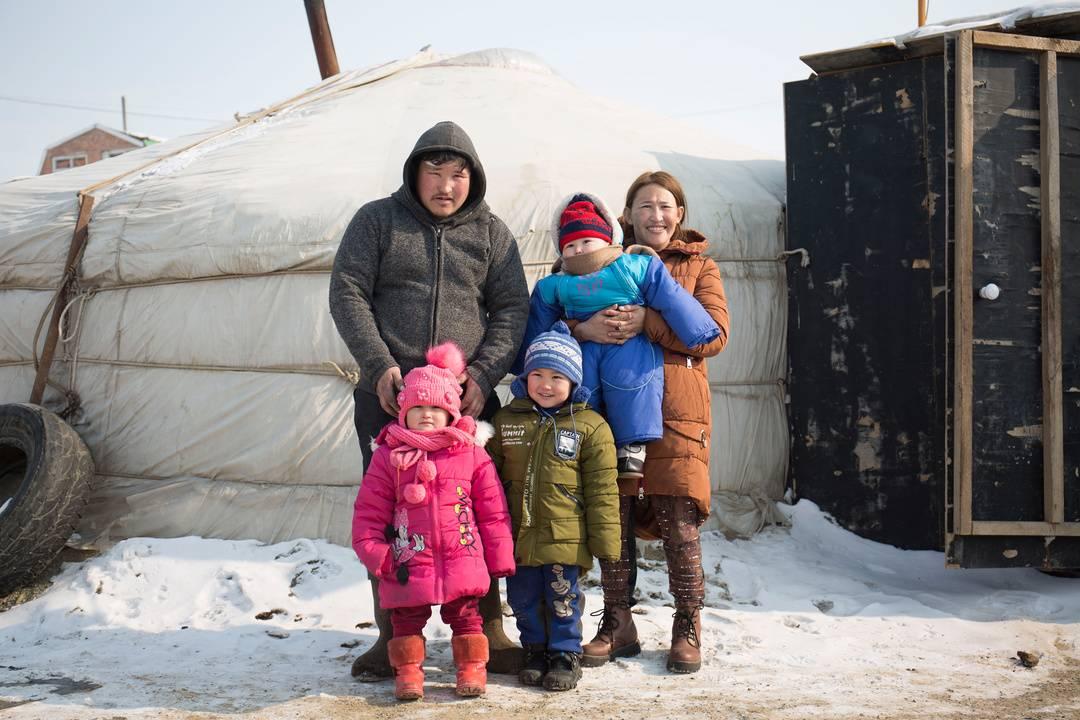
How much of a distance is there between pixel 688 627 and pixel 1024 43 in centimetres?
245

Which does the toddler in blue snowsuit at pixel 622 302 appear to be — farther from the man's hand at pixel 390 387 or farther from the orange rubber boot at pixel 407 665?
the orange rubber boot at pixel 407 665

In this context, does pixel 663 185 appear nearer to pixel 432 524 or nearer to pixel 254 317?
pixel 432 524

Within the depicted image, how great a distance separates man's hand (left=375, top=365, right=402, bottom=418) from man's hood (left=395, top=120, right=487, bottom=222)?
1.47 ft

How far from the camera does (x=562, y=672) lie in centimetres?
256

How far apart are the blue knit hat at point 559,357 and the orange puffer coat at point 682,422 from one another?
0.24 m

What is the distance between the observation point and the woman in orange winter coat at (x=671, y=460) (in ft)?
8.78

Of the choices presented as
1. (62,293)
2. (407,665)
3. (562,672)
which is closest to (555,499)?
(562,672)

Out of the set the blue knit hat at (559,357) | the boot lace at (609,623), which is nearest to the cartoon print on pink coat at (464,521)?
the blue knit hat at (559,357)

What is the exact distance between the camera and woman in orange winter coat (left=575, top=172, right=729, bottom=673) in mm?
2676

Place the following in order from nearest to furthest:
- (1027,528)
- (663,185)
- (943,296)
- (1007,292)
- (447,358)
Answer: (447,358), (663,185), (1027,528), (1007,292), (943,296)

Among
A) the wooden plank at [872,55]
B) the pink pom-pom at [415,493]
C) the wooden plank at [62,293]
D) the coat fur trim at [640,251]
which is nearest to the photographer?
the pink pom-pom at [415,493]

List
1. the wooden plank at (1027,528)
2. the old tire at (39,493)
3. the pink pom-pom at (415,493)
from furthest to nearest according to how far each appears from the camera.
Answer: the old tire at (39,493) → the wooden plank at (1027,528) → the pink pom-pom at (415,493)

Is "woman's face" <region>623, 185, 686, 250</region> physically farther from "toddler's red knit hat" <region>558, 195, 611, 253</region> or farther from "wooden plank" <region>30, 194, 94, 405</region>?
"wooden plank" <region>30, 194, 94, 405</region>

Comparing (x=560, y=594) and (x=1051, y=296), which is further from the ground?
(x=1051, y=296)
